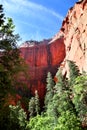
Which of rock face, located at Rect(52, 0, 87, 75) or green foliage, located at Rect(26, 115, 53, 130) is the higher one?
rock face, located at Rect(52, 0, 87, 75)

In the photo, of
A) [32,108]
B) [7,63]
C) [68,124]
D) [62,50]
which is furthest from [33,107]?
[7,63]

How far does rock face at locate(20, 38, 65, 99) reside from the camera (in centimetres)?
8681

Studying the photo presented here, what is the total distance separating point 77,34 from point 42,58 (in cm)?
2332

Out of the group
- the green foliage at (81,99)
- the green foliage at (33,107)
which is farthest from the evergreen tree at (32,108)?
the green foliage at (81,99)

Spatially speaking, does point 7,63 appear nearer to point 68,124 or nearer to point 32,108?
point 68,124

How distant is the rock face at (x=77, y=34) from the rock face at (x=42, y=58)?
9154 millimetres

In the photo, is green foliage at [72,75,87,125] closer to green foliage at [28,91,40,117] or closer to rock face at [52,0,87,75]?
rock face at [52,0,87,75]

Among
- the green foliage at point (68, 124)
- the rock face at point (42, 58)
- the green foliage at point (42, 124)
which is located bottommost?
the green foliage at point (42, 124)

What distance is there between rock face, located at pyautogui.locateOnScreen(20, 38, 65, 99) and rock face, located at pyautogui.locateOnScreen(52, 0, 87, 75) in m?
9.15

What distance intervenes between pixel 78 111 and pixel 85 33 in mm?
→ 30405

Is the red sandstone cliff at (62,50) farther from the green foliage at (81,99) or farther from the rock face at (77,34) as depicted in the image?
the green foliage at (81,99)

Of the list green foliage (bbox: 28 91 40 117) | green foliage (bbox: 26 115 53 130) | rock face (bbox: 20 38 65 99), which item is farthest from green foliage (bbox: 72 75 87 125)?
rock face (bbox: 20 38 65 99)

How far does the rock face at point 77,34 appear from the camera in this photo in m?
69.0

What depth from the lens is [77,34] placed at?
2987 inches
